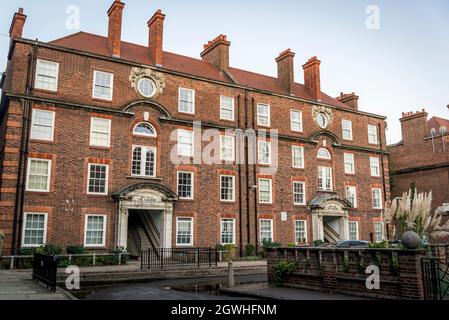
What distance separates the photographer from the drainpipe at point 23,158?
766 inches

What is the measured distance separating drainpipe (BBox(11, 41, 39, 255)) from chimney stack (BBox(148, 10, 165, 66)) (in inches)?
277

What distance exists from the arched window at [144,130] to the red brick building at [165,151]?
76 mm

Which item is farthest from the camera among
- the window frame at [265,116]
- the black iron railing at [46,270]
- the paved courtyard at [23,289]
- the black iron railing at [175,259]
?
the window frame at [265,116]

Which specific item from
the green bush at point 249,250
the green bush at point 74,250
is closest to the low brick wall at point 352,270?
the green bush at point 74,250

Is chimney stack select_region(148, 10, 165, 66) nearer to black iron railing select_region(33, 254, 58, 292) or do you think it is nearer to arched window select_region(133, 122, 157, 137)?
arched window select_region(133, 122, 157, 137)

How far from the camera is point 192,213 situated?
80.4ft

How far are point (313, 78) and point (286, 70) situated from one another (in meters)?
2.76

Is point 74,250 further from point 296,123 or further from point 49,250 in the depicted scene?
point 296,123

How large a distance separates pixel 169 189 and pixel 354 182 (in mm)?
16274

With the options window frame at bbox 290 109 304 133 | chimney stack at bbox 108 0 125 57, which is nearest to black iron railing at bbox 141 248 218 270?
window frame at bbox 290 109 304 133

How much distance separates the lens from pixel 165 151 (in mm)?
24406

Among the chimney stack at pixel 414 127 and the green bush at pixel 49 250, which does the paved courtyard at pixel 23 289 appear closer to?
the green bush at pixel 49 250

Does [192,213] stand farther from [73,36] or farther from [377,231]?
[377,231]
